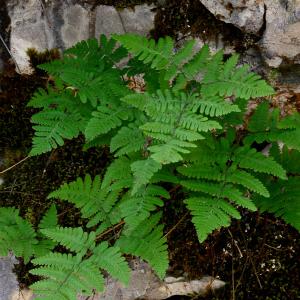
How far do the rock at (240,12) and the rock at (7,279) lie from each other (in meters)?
3.30

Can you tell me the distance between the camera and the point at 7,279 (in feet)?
14.9

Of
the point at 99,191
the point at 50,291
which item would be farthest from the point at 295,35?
the point at 50,291

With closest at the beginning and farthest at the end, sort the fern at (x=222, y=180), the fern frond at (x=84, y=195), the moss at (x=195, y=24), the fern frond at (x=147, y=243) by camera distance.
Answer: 1. the fern at (x=222, y=180)
2. the fern frond at (x=147, y=243)
3. the fern frond at (x=84, y=195)
4. the moss at (x=195, y=24)

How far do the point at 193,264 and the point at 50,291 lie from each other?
4.68 feet

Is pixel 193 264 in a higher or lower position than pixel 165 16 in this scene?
lower

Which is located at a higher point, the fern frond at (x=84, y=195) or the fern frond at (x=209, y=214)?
the fern frond at (x=209, y=214)

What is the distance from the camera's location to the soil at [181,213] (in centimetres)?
407

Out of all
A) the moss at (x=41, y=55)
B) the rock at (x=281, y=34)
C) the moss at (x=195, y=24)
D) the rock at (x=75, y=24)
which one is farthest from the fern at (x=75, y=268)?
the rock at (x=281, y=34)

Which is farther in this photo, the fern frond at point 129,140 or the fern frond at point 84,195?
the fern frond at point 84,195

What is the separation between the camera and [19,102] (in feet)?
16.0

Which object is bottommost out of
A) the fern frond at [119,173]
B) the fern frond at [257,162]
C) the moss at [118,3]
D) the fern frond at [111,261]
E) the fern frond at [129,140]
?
the fern frond at [111,261]

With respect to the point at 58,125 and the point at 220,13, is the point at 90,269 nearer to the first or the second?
the point at 58,125

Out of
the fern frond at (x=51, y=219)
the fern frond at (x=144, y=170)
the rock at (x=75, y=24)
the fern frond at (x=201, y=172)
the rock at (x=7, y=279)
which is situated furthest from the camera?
the rock at (x=75, y=24)

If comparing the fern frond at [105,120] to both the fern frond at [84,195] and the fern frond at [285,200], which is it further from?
the fern frond at [285,200]
